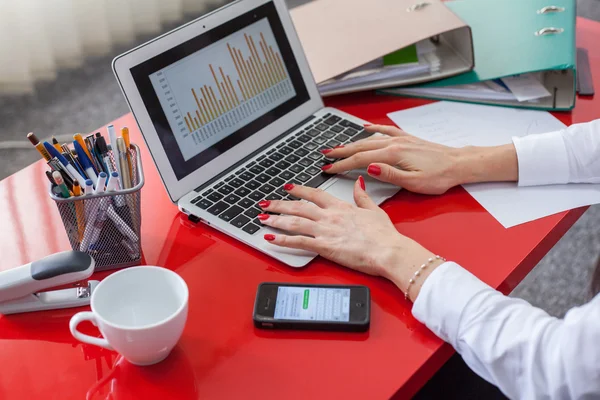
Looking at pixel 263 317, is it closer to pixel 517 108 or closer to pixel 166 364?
pixel 166 364

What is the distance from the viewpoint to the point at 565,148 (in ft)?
3.46

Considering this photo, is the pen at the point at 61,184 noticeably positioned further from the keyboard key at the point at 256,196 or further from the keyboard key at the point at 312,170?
the keyboard key at the point at 312,170

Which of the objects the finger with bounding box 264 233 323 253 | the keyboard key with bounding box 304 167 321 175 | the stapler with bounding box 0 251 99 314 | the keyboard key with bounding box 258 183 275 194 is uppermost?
the stapler with bounding box 0 251 99 314

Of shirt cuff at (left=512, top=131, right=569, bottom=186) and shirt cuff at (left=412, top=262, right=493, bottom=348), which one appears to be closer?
shirt cuff at (left=412, top=262, right=493, bottom=348)

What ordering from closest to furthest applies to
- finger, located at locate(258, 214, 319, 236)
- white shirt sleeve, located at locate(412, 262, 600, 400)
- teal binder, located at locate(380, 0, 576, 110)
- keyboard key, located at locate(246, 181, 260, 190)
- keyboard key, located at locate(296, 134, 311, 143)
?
white shirt sleeve, located at locate(412, 262, 600, 400), finger, located at locate(258, 214, 319, 236), keyboard key, located at locate(246, 181, 260, 190), keyboard key, located at locate(296, 134, 311, 143), teal binder, located at locate(380, 0, 576, 110)

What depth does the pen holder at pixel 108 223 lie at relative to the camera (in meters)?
0.85

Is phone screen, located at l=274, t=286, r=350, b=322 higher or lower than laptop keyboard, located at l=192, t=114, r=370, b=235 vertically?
lower

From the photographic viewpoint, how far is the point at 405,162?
1043mm

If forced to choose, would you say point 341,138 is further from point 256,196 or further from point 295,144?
point 256,196

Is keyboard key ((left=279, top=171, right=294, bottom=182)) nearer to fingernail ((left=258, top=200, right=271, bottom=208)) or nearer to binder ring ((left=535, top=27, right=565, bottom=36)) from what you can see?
fingernail ((left=258, top=200, right=271, bottom=208))

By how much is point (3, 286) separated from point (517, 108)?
3.15 ft

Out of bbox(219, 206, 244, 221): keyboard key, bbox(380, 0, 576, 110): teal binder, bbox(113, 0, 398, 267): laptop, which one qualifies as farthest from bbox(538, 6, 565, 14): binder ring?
bbox(219, 206, 244, 221): keyboard key

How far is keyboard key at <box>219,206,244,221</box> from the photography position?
0.96 metres

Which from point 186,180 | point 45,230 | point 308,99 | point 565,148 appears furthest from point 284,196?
point 565,148
